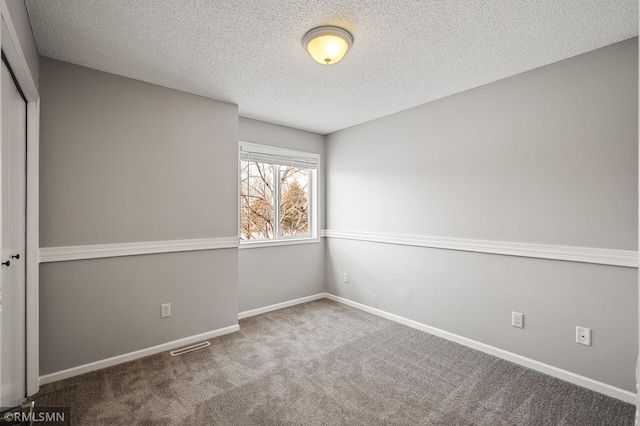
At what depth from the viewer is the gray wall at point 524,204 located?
2.15 m

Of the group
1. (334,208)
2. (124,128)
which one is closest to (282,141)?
(334,208)

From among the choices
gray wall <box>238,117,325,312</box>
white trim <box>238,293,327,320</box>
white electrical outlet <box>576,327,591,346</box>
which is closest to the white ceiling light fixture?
gray wall <box>238,117,325,312</box>

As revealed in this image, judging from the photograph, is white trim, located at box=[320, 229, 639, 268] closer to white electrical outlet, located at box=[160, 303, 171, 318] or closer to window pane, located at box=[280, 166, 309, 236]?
window pane, located at box=[280, 166, 309, 236]

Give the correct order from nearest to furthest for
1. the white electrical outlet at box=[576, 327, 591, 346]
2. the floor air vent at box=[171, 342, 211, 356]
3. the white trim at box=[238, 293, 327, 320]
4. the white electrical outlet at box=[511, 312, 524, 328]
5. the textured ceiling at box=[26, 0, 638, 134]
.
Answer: the textured ceiling at box=[26, 0, 638, 134] → the white electrical outlet at box=[576, 327, 591, 346] → the white electrical outlet at box=[511, 312, 524, 328] → the floor air vent at box=[171, 342, 211, 356] → the white trim at box=[238, 293, 327, 320]

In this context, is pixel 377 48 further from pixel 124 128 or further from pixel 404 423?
pixel 404 423

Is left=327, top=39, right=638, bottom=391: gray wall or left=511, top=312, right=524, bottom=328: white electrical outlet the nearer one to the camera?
left=327, top=39, right=638, bottom=391: gray wall

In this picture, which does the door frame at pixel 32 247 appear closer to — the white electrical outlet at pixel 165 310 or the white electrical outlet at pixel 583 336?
the white electrical outlet at pixel 165 310

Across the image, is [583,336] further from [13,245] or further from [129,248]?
[13,245]

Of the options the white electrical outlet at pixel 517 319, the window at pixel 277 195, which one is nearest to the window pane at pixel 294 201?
the window at pixel 277 195

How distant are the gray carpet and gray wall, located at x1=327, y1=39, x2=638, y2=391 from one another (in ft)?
1.31

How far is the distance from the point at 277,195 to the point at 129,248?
1896 millimetres

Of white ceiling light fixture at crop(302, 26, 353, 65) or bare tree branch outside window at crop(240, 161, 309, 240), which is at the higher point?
white ceiling light fixture at crop(302, 26, 353, 65)

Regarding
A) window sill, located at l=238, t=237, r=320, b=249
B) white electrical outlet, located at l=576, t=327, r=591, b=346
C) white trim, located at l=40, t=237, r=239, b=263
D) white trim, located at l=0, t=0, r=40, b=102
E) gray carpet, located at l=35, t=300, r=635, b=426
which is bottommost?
gray carpet, located at l=35, t=300, r=635, b=426

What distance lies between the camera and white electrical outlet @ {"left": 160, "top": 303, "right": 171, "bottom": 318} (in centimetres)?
284
